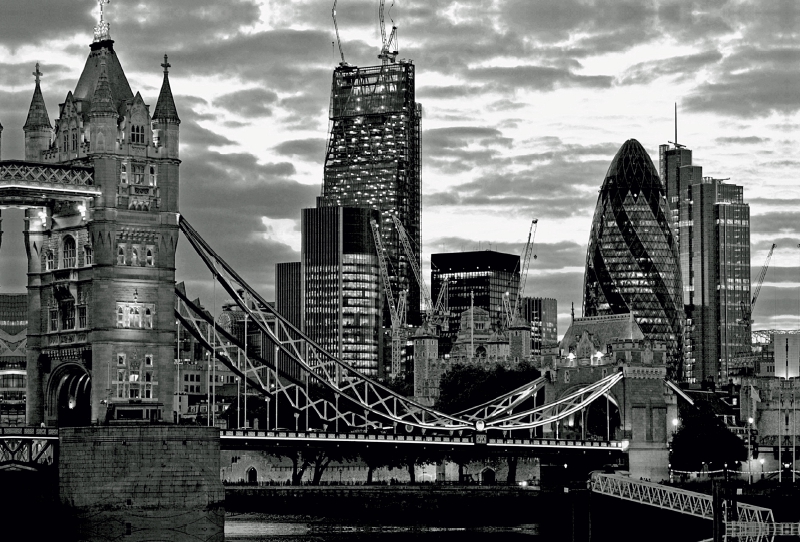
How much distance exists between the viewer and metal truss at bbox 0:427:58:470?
5536 inches

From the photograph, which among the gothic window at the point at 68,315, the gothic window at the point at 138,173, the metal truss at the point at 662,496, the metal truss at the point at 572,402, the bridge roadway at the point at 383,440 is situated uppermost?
the gothic window at the point at 138,173

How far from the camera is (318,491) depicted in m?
187

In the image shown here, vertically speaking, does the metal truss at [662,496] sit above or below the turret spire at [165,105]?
below

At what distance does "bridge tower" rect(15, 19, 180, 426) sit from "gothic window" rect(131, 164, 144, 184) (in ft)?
0.37

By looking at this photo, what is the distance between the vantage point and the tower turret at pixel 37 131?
156250mm

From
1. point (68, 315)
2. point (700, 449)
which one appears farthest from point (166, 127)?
point (700, 449)

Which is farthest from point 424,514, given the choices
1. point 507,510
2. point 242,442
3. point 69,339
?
point 69,339

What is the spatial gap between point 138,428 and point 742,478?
7230cm

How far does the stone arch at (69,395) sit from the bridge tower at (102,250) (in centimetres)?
8

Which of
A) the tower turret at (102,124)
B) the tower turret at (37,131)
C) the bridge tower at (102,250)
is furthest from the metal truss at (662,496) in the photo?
the tower turret at (37,131)

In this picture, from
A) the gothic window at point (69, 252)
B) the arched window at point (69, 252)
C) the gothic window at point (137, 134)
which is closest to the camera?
the gothic window at point (137, 134)

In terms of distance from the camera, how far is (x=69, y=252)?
15325 centimetres

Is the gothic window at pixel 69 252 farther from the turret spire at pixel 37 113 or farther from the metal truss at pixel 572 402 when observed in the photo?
the metal truss at pixel 572 402

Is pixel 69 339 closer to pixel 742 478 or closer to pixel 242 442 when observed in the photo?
pixel 242 442
